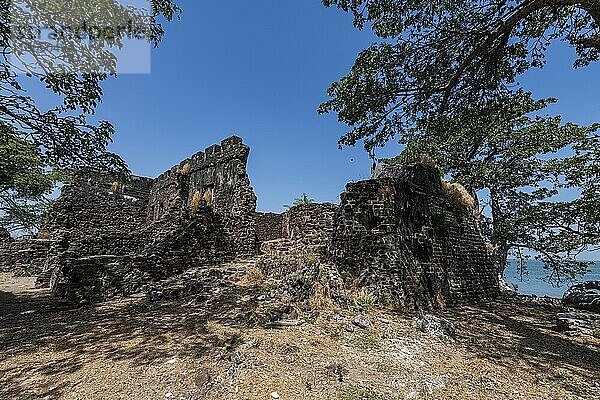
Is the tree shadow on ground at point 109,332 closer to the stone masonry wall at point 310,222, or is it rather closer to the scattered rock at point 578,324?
the stone masonry wall at point 310,222

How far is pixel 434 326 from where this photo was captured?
17.7 ft

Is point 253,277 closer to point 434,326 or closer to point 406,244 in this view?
point 406,244

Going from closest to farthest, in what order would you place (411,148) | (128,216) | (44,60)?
1. (44,60)
2. (128,216)
3. (411,148)

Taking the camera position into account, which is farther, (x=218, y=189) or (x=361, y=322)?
(x=218, y=189)

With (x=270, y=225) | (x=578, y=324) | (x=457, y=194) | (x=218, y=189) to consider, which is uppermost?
(x=218, y=189)

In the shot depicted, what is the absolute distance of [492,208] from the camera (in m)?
16.8

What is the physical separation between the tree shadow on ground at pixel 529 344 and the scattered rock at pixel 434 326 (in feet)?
0.70

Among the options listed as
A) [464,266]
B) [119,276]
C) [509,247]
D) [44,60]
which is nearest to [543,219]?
[464,266]

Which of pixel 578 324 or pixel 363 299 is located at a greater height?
pixel 363 299

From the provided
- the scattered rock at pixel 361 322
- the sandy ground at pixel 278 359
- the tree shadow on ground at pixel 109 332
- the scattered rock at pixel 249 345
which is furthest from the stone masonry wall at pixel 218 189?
the scattered rock at pixel 249 345

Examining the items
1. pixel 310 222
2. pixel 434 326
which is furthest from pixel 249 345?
pixel 310 222

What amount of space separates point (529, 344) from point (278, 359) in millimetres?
4582

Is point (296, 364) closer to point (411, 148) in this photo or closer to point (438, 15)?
point (438, 15)

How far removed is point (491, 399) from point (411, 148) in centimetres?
1779
